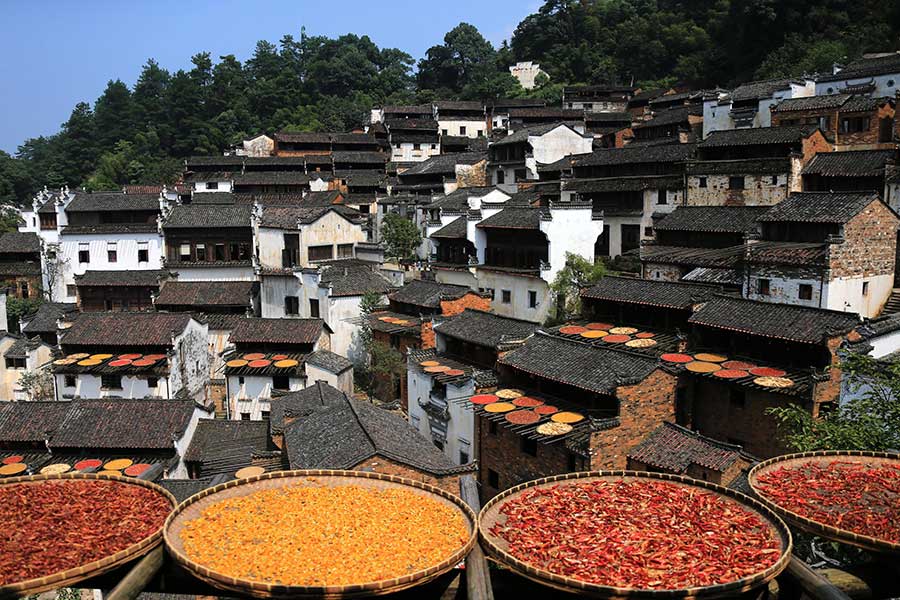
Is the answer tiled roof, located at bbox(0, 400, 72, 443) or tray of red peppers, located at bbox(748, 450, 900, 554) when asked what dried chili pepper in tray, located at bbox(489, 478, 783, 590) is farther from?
tiled roof, located at bbox(0, 400, 72, 443)

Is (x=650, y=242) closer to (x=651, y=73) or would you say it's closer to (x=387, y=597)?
(x=387, y=597)

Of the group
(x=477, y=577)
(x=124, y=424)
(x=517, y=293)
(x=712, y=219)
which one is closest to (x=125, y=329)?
(x=124, y=424)

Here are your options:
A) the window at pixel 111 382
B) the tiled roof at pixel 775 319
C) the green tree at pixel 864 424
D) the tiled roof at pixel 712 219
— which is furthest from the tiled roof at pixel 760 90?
the window at pixel 111 382

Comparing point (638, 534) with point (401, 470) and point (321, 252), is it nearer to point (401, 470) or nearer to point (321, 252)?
point (401, 470)

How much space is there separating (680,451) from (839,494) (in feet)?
49.2

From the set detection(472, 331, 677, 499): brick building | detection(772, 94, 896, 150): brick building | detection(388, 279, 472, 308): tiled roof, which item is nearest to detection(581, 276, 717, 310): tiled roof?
detection(472, 331, 677, 499): brick building

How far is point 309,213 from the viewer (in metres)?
45.6

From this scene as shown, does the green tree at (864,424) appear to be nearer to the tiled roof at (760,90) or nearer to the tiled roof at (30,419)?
the tiled roof at (30,419)

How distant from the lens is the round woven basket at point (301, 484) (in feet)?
18.6

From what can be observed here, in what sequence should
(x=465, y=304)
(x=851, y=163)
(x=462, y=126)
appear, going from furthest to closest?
(x=462, y=126)
(x=465, y=304)
(x=851, y=163)

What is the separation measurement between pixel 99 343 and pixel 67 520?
31.2m

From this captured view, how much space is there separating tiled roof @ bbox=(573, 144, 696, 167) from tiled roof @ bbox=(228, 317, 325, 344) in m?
19.7

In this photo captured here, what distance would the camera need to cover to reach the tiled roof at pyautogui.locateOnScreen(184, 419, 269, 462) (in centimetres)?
2764

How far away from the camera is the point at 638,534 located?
670 cm
